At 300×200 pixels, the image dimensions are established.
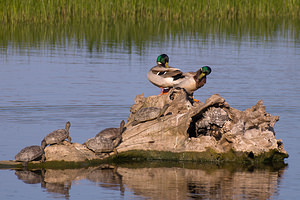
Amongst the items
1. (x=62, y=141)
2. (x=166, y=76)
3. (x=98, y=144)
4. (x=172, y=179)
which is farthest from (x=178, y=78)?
(x=172, y=179)

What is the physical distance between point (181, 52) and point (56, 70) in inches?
227

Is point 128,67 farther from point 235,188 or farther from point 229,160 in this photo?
point 235,188

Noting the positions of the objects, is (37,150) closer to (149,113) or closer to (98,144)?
(98,144)

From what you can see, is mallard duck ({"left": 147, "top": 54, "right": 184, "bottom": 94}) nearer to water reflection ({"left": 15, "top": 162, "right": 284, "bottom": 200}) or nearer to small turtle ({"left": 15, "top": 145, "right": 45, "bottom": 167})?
water reflection ({"left": 15, "top": 162, "right": 284, "bottom": 200})

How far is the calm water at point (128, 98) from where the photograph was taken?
1121 centimetres

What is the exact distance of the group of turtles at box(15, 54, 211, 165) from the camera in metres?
12.4

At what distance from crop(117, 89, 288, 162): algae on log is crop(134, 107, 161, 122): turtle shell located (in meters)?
0.14

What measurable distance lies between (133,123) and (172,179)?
2123 millimetres

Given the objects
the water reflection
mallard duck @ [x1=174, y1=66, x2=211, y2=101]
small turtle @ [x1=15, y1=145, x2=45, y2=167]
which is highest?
mallard duck @ [x1=174, y1=66, x2=211, y2=101]

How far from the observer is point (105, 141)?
41.8ft

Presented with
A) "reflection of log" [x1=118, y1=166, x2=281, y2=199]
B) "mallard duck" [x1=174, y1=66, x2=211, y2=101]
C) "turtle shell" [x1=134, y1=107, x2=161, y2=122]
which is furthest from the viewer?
"mallard duck" [x1=174, y1=66, x2=211, y2=101]

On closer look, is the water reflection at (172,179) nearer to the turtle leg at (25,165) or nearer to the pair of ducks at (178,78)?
the turtle leg at (25,165)

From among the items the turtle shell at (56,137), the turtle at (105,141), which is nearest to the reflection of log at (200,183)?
the turtle at (105,141)

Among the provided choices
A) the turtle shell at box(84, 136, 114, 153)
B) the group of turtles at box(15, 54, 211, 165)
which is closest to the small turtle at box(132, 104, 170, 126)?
the group of turtles at box(15, 54, 211, 165)
